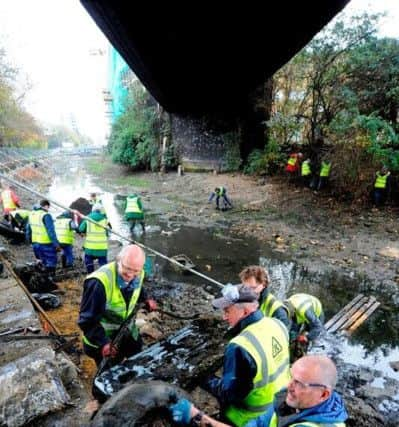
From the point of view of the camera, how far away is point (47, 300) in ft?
17.7

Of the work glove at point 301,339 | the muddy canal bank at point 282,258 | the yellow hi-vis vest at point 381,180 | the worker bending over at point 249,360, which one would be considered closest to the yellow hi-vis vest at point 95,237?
the muddy canal bank at point 282,258

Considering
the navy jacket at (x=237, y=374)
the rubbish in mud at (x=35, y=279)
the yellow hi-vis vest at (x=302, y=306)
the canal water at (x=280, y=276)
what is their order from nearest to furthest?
the navy jacket at (x=237, y=374) < the yellow hi-vis vest at (x=302, y=306) < the canal water at (x=280, y=276) < the rubbish in mud at (x=35, y=279)

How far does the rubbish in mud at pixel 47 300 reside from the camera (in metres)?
5.34

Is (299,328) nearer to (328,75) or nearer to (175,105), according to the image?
(328,75)

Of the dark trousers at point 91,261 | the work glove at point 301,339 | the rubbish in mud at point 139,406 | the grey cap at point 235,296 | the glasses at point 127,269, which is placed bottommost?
the dark trousers at point 91,261

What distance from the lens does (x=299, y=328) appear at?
4.22 metres

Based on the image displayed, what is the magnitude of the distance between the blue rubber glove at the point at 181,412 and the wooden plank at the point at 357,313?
167 inches

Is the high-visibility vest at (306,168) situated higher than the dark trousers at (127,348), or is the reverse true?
the high-visibility vest at (306,168)

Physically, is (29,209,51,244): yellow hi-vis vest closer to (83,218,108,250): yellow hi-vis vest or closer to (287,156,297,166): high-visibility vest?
(83,218,108,250): yellow hi-vis vest

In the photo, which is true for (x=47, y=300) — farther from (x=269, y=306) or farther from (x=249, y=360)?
(x=249, y=360)

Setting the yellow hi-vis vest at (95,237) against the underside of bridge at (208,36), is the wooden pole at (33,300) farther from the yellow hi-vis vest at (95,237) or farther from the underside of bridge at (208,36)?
the underside of bridge at (208,36)

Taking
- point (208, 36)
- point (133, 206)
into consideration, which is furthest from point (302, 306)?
point (208, 36)

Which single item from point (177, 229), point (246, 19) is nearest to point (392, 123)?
point (246, 19)

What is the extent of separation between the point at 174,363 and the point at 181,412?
805 mm
